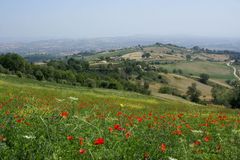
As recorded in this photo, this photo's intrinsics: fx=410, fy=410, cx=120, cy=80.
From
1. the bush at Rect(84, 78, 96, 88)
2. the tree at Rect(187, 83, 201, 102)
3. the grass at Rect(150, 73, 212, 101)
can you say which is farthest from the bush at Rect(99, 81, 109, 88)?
the tree at Rect(187, 83, 201, 102)

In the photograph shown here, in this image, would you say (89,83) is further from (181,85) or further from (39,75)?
(181,85)

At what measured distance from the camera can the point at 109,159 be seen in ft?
22.2

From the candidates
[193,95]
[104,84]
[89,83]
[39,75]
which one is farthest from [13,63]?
[193,95]

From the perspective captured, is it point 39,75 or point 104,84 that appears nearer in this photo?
point 39,75

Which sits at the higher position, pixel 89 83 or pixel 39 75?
pixel 39 75

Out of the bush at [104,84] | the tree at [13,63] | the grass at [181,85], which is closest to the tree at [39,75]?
the tree at [13,63]

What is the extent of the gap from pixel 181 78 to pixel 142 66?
1131 inches

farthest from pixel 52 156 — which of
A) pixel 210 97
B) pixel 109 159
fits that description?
pixel 210 97

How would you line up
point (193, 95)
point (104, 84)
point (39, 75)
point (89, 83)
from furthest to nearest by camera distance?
point (193, 95) < point (104, 84) < point (89, 83) < point (39, 75)

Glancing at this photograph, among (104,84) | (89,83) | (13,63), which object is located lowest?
(104,84)

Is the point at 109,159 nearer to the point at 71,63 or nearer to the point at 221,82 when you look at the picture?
the point at 71,63

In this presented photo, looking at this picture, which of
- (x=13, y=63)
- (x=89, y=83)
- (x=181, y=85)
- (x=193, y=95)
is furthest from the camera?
(x=181, y=85)

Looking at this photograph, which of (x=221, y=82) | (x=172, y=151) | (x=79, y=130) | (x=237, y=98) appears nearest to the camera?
(x=172, y=151)

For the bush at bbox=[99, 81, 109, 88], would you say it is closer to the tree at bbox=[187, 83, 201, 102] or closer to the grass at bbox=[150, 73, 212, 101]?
the grass at bbox=[150, 73, 212, 101]
